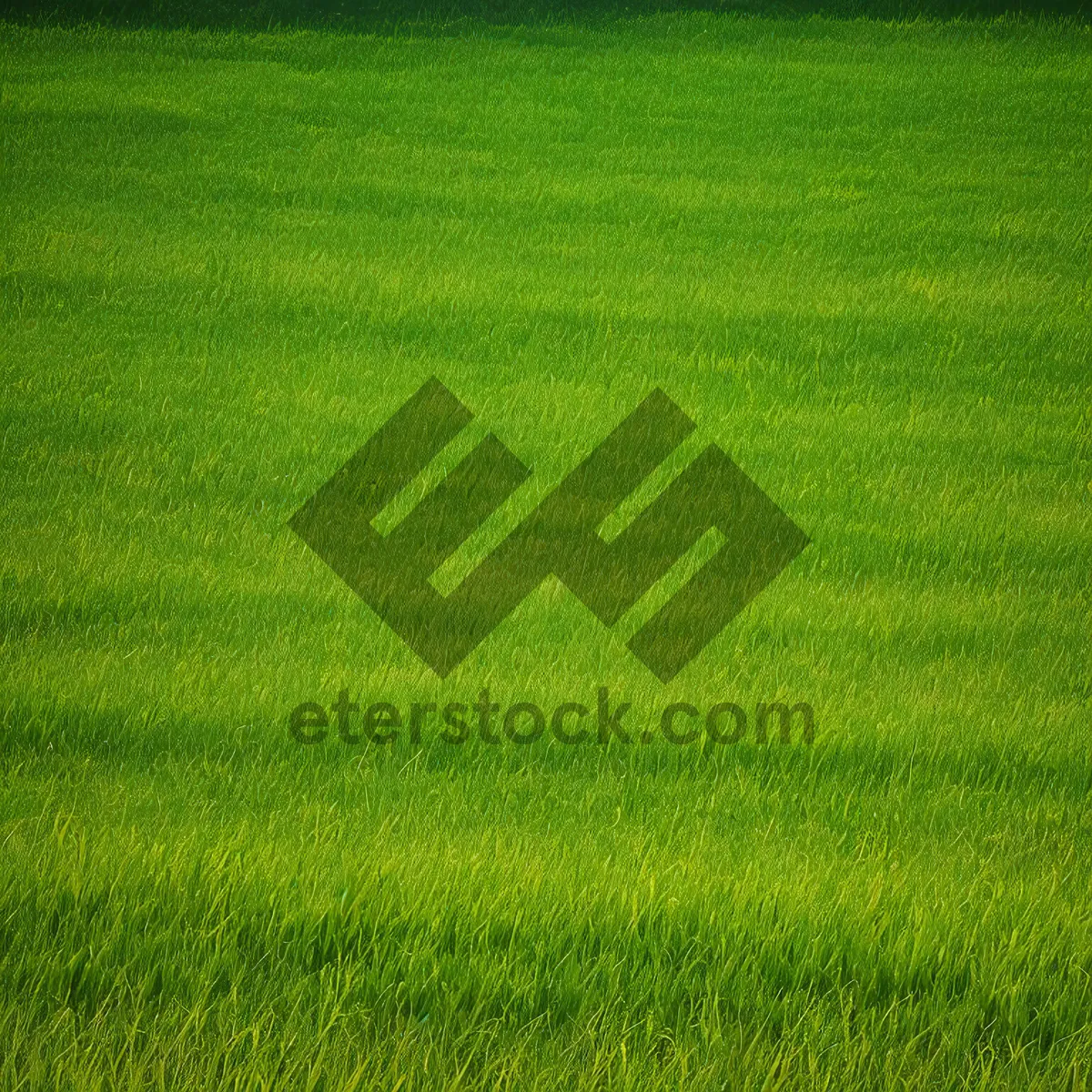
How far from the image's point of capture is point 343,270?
9.93 m

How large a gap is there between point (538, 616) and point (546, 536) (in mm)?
864

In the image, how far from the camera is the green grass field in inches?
107

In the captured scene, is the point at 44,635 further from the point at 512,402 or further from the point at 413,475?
the point at 512,402

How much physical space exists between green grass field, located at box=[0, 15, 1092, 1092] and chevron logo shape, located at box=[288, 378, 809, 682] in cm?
13

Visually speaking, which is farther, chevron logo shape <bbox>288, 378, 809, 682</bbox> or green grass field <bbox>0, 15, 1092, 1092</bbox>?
chevron logo shape <bbox>288, 378, 809, 682</bbox>

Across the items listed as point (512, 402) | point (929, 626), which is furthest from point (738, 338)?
point (929, 626)

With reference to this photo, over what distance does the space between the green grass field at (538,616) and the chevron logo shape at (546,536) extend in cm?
13

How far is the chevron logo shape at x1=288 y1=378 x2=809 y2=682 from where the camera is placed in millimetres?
5320

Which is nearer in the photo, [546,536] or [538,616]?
[538,616]

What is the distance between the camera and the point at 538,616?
539 centimetres

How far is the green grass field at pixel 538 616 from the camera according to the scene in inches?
107

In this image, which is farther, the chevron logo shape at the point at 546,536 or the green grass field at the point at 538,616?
the chevron logo shape at the point at 546,536

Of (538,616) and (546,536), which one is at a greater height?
(546,536)

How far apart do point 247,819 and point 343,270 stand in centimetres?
709
